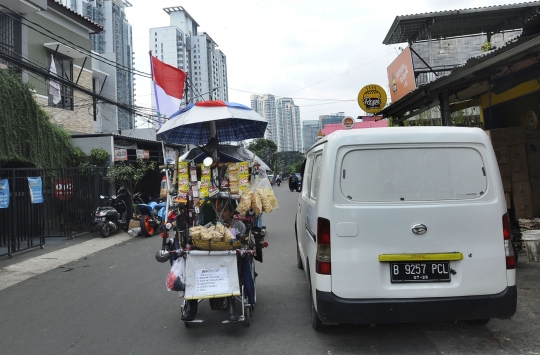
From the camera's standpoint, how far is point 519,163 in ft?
24.1

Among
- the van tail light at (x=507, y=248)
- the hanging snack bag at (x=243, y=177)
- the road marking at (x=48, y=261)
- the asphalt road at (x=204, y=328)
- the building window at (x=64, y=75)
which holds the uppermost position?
the building window at (x=64, y=75)

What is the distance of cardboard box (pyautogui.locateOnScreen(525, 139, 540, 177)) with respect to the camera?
7582mm

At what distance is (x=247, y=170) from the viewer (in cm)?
465

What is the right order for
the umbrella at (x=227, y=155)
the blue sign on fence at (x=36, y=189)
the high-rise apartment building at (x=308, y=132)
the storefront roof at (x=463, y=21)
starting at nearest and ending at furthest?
the umbrella at (x=227, y=155), the blue sign on fence at (x=36, y=189), the storefront roof at (x=463, y=21), the high-rise apartment building at (x=308, y=132)

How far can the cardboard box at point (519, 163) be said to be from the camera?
23.9 feet

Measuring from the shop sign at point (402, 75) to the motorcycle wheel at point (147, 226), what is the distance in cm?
792

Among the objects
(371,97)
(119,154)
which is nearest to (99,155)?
(119,154)

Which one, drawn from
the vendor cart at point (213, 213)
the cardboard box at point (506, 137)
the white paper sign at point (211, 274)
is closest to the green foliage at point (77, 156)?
the vendor cart at point (213, 213)

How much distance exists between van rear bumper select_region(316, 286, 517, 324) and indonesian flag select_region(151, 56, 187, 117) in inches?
135

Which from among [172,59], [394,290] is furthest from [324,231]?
[172,59]

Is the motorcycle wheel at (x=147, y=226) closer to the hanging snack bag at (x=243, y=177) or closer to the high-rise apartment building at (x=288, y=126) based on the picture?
the hanging snack bag at (x=243, y=177)

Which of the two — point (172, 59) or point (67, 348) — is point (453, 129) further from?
point (172, 59)

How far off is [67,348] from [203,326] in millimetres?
1312

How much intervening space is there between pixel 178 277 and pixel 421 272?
2.26m
